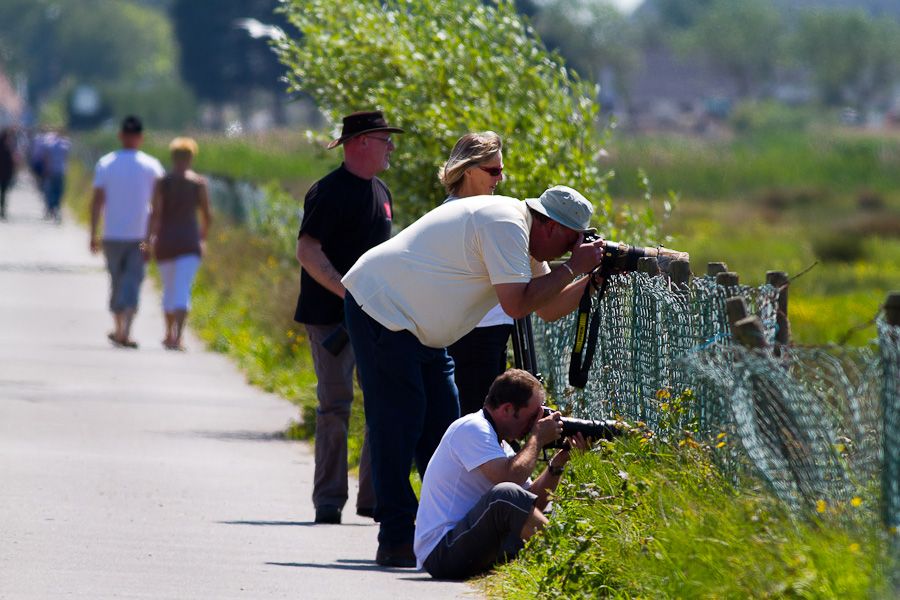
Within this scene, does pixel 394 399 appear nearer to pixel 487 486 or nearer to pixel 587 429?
pixel 487 486

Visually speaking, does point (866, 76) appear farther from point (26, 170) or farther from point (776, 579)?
point (776, 579)

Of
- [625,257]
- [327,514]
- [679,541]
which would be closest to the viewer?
[679,541]

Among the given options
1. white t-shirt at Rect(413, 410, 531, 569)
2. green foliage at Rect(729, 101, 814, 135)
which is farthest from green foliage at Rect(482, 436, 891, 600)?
green foliage at Rect(729, 101, 814, 135)

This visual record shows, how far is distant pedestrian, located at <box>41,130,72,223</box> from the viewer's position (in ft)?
118

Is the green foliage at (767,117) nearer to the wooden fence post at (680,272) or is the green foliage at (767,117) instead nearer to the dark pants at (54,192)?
the dark pants at (54,192)

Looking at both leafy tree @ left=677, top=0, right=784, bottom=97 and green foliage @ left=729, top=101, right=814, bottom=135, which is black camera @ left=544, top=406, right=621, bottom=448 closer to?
green foliage @ left=729, top=101, right=814, bottom=135

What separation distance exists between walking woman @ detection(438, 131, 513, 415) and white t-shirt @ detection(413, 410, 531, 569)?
3.04 feet

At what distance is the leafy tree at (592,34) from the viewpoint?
417 feet

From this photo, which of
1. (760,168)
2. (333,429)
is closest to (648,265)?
(333,429)

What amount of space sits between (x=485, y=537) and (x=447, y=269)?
3.42ft

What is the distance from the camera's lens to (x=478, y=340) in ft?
28.1

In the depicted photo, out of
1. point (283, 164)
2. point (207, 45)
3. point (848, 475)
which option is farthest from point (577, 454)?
point (207, 45)

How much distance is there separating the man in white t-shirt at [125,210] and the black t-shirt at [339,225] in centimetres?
765

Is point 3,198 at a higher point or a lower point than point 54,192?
lower
